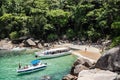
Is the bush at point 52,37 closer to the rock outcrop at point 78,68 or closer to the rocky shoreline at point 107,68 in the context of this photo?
the rock outcrop at point 78,68

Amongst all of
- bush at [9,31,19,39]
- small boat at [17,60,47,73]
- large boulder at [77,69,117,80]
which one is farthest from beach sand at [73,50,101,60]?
large boulder at [77,69,117,80]

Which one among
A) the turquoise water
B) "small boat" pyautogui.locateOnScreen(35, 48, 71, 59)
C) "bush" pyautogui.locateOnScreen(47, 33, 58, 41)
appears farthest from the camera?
"bush" pyautogui.locateOnScreen(47, 33, 58, 41)

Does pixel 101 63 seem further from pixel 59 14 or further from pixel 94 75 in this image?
pixel 59 14

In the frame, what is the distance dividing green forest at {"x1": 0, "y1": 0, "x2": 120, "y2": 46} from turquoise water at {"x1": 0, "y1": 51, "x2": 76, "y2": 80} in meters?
14.8

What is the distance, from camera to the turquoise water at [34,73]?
46438 mm

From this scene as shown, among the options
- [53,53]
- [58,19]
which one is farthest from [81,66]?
[58,19]

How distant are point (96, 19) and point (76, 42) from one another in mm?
8114

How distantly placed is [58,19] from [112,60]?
168 feet

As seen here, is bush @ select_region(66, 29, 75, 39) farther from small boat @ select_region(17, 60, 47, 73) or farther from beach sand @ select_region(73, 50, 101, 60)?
small boat @ select_region(17, 60, 47, 73)

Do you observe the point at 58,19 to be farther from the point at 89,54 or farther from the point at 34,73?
the point at 34,73

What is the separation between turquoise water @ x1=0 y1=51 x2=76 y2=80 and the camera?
152ft

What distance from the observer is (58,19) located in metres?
79.2

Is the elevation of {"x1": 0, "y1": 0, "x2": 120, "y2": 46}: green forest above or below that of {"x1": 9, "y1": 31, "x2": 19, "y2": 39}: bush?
above

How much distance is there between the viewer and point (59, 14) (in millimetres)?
79062
